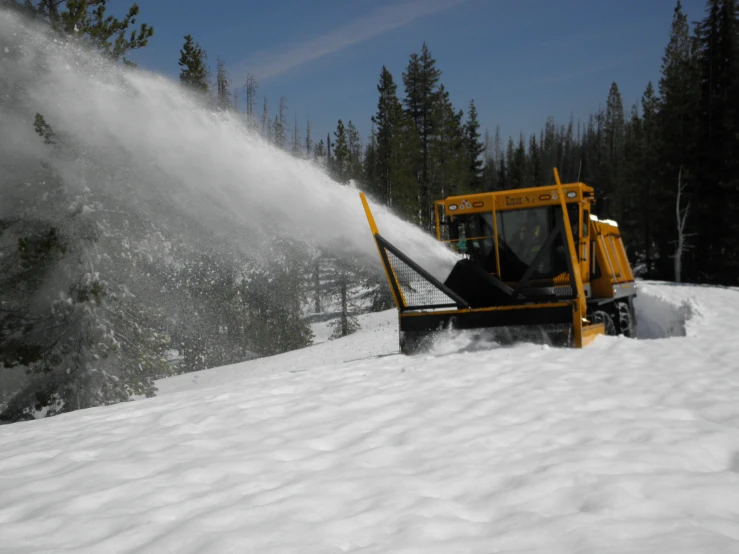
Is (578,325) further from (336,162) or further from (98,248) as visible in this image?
(336,162)

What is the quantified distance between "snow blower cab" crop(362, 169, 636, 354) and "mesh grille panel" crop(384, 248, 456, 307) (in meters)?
0.02

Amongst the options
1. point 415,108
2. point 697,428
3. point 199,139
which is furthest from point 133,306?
point 415,108

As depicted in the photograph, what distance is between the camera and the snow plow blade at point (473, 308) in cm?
859

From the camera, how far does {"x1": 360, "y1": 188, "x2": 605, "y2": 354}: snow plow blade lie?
8586 millimetres

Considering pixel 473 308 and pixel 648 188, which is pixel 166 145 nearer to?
pixel 473 308

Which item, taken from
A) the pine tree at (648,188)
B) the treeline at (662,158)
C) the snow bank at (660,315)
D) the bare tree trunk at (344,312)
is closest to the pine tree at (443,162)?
the treeline at (662,158)

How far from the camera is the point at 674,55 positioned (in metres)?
48.0

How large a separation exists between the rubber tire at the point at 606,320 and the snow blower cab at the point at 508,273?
41 mm

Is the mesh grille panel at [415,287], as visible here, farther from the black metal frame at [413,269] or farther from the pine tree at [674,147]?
the pine tree at [674,147]

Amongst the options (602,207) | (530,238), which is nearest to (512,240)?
(530,238)

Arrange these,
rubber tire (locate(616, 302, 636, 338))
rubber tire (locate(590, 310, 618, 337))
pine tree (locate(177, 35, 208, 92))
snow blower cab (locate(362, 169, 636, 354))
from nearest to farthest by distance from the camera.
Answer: snow blower cab (locate(362, 169, 636, 354))
rubber tire (locate(590, 310, 618, 337))
rubber tire (locate(616, 302, 636, 338))
pine tree (locate(177, 35, 208, 92))

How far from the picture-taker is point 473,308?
9.08 m

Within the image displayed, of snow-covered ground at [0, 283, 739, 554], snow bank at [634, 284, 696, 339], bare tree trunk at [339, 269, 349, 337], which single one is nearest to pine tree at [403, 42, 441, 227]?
bare tree trunk at [339, 269, 349, 337]

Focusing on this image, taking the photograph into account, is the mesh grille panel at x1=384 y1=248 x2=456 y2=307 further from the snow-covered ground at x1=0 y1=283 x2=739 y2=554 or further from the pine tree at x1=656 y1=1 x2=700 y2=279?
the pine tree at x1=656 y1=1 x2=700 y2=279
